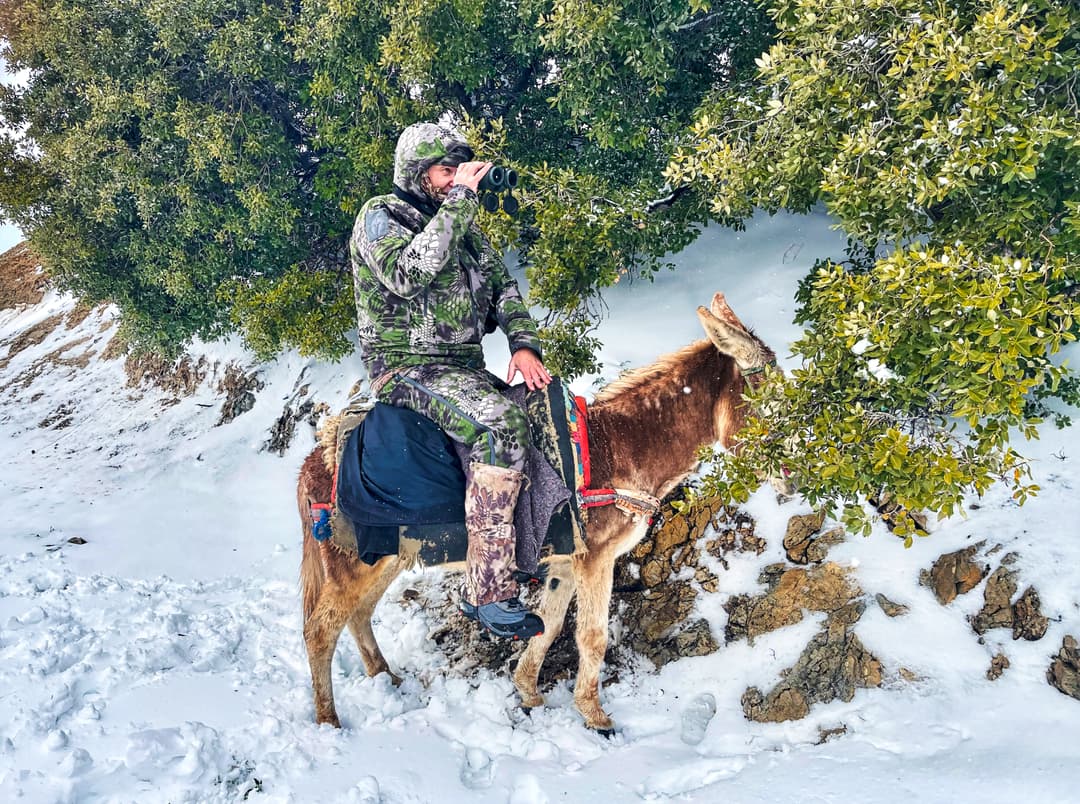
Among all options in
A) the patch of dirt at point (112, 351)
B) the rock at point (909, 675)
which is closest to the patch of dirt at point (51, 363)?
the patch of dirt at point (112, 351)

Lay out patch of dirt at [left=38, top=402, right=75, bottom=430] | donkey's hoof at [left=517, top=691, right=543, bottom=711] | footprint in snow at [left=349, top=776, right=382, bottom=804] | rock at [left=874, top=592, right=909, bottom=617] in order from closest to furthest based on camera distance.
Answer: footprint in snow at [left=349, top=776, right=382, bottom=804] → rock at [left=874, top=592, right=909, bottom=617] → donkey's hoof at [left=517, top=691, right=543, bottom=711] → patch of dirt at [left=38, top=402, right=75, bottom=430]

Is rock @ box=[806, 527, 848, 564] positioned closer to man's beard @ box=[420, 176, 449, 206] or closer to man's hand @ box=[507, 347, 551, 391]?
man's hand @ box=[507, 347, 551, 391]

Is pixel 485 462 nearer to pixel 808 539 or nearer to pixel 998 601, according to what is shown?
pixel 808 539

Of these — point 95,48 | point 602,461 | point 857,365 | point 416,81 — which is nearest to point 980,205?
point 857,365

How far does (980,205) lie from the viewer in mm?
3957

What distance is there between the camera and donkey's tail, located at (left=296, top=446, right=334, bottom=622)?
417 cm

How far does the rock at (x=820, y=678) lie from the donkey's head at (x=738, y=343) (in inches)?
82.1

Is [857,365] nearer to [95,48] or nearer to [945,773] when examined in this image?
[945,773]

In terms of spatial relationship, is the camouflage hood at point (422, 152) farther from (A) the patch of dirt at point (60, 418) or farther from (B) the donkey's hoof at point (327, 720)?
(A) the patch of dirt at point (60, 418)

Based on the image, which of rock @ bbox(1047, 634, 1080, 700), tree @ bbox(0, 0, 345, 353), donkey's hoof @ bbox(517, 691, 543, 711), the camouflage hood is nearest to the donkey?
donkey's hoof @ bbox(517, 691, 543, 711)

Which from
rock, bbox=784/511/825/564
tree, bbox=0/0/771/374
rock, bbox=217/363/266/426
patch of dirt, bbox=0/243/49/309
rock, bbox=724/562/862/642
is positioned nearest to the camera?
rock, bbox=724/562/862/642

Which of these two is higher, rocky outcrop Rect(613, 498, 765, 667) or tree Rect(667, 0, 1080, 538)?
tree Rect(667, 0, 1080, 538)

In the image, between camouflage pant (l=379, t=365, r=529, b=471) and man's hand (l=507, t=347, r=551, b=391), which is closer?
camouflage pant (l=379, t=365, r=529, b=471)

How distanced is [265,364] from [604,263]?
9585 mm
